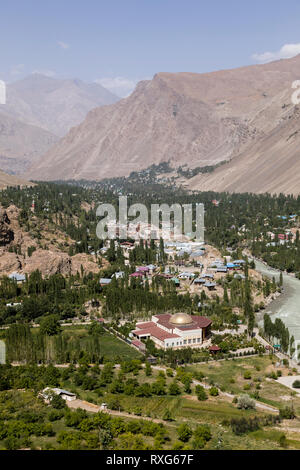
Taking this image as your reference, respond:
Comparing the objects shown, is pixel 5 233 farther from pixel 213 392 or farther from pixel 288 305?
pixel 213 392

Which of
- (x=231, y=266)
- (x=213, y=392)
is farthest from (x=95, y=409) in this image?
(x=231, y=266)

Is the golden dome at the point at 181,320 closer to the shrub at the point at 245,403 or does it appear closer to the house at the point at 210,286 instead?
the shrub at the point at 245,403

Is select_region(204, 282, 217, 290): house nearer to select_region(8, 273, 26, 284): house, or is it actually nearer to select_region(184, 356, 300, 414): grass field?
select_region(184, 356, 300, 414): grass field

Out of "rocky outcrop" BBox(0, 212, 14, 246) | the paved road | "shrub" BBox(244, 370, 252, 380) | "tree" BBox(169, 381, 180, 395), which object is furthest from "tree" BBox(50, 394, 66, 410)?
"rocky outcrop" BBox(0, 212, 14, 246)

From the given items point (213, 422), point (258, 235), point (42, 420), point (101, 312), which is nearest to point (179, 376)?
point (213, 422)

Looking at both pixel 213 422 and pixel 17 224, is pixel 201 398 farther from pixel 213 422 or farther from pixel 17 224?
pixel 17 224

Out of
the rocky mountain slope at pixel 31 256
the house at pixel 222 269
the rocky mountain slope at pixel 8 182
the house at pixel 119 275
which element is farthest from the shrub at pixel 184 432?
the rocky mountain slope at pixel 8 182

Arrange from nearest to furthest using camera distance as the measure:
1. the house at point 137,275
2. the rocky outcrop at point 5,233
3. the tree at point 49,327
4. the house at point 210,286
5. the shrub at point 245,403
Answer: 1. the shrub at point 245,403
2. the tree at point 49,327
3. the house at point 210,286
4. the house at point 137,275
5. the rocky outcrop at point 5,233
